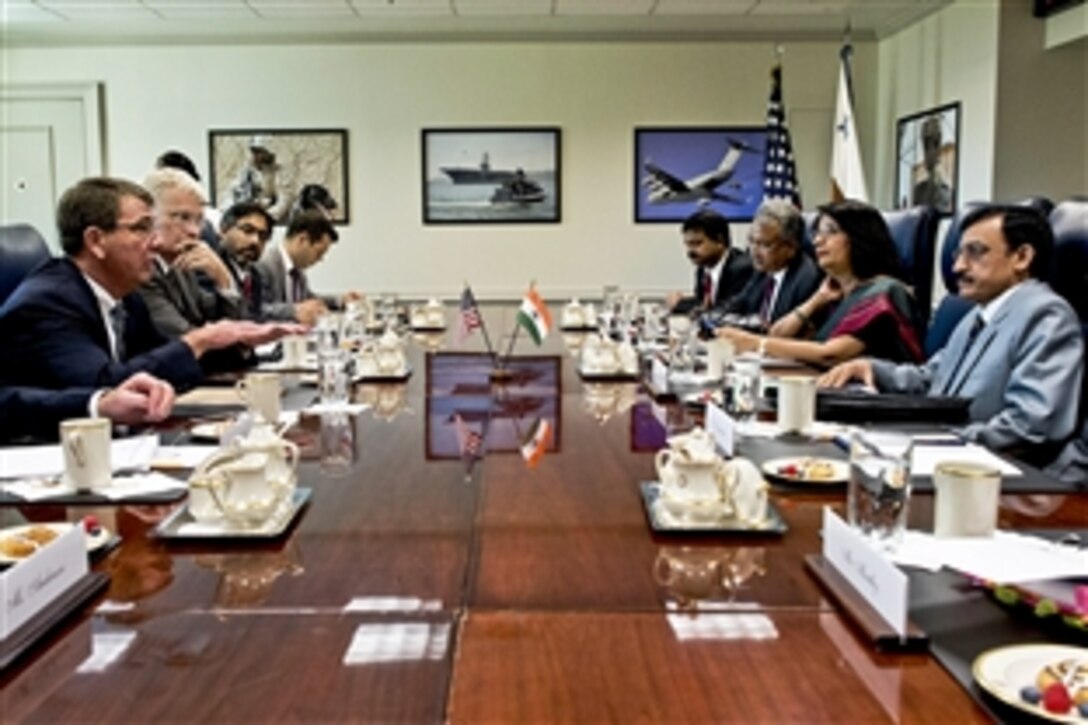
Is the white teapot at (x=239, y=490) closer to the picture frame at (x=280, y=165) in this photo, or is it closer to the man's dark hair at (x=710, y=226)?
the man's dark hair at (x=710, y=226)

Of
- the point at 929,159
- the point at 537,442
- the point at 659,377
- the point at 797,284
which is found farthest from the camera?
the point at 929,159

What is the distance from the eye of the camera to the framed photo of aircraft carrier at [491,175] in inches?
270

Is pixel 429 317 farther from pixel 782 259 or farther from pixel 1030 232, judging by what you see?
pixel 1030 232

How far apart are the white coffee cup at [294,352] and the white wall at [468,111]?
4.22m

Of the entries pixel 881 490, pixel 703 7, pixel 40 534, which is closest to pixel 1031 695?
pixel 881 490

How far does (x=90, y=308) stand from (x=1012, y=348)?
6.35ft

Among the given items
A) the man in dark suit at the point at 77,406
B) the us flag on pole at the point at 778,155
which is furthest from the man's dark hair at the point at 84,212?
the us flag on pole at the point at 778,155

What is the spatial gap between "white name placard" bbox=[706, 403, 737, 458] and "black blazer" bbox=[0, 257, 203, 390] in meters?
1.20

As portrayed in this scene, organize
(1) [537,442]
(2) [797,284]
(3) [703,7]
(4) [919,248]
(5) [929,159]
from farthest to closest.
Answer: (3) [703,7] → (5) [929,159] → (2) [797,284] → (4) [919,248] → (1) [537,442]

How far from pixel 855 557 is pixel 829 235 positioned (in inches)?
84.9

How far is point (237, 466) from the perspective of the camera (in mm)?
1254

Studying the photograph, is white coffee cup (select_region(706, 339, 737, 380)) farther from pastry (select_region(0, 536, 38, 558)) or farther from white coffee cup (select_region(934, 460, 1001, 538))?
pastry (select_region(0, 536, 38, 558))

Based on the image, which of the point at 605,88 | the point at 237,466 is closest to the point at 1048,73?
the point at 605,88

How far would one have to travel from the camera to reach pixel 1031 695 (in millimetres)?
774
